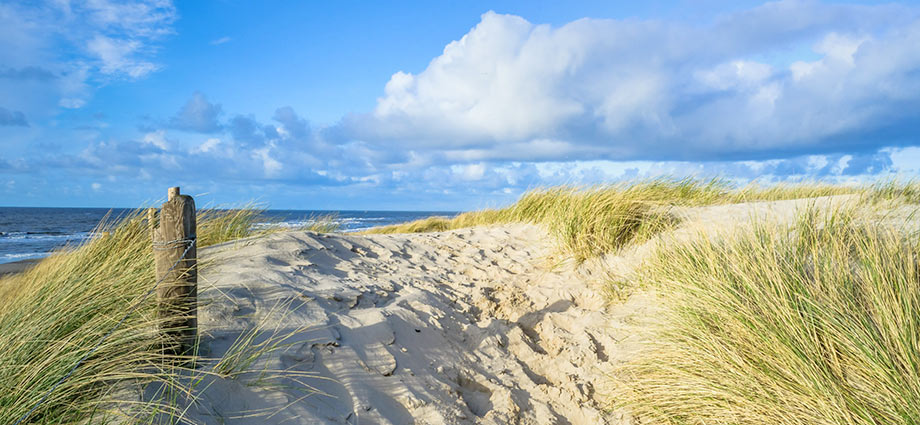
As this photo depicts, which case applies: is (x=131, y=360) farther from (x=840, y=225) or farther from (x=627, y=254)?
(x=840, y=225)

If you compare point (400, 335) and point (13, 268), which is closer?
point (400, 335)

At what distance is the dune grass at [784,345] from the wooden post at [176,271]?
9.17 feet

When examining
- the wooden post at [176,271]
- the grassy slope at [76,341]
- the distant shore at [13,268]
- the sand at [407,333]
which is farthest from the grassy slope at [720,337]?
the distant shore at [13,268]

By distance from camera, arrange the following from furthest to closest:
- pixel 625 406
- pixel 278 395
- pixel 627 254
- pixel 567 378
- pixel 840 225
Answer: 1. pixel 627 254
2. pixel 840 225
3. pixel 567 378
4. pixel 625 406
5. pixel 278 395

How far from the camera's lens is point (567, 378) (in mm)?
3818

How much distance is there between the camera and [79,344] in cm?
256

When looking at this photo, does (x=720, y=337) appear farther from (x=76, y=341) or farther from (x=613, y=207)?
(x=76, y=341)

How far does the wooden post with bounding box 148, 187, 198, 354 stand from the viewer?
288 cm

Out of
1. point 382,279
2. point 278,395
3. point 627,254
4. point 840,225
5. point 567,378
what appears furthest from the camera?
point 627,254

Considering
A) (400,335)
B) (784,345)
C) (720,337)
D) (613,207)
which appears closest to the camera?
(784,345)

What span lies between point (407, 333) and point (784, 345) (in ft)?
8.09


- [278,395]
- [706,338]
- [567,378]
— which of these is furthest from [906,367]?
[278,395]

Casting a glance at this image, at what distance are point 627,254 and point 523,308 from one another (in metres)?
1.71

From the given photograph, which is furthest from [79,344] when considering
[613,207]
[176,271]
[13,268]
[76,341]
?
[13,268]
